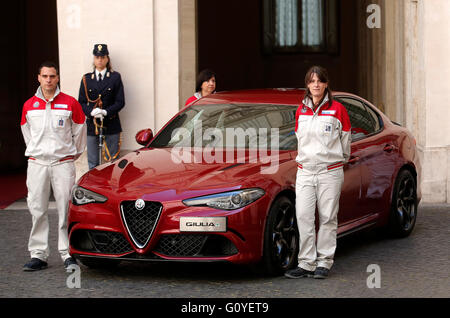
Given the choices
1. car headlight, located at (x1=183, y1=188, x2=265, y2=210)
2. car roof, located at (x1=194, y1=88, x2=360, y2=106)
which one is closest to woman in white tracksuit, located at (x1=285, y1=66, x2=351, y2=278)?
car headlight, located at (x1=183, y1=188, x2=265, y2=210)

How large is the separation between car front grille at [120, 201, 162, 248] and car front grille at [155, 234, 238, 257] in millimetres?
123

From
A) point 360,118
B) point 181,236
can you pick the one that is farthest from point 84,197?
point 360,118

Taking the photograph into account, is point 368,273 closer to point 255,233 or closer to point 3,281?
point 255,233

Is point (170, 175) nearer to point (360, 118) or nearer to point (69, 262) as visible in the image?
point (69, 262)

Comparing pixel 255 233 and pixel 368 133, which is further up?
pixel 368 133

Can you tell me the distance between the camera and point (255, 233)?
6949 mm

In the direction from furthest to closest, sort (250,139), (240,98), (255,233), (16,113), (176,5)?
(16,113) < (176,5) < (240,98) < (250,139) < (255,233)

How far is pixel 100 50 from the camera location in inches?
458

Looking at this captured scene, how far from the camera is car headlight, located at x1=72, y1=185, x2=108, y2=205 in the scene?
7.23 meters

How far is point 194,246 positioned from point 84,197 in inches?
40.8

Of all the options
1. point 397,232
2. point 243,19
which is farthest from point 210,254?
point 243,19

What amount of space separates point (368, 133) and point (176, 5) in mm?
4266

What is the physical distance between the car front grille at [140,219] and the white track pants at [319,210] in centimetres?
115

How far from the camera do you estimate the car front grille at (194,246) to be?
695cm
